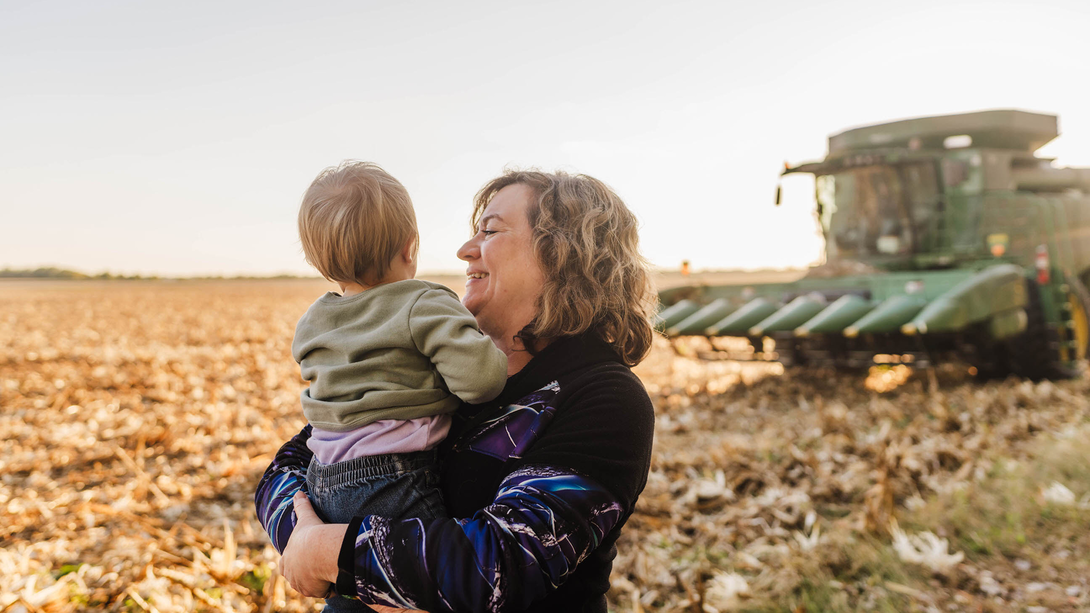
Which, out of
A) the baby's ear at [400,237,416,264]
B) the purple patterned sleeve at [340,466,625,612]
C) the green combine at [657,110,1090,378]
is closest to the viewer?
the purple patterned sleeve at [340,466,625,612]

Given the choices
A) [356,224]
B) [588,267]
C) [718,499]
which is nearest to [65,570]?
[356,224]

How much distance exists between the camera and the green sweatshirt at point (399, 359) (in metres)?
1.62

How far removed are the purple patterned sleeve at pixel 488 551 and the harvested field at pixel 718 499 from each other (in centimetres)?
206

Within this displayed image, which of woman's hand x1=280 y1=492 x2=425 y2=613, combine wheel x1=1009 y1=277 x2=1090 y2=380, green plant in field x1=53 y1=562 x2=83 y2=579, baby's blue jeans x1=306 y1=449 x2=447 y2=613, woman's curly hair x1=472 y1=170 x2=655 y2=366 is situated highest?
woman's curly hair x1=472 y1=170 x2=655 y2=366

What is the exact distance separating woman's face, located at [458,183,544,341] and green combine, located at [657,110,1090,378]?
619 centimetres

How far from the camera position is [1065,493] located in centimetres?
428

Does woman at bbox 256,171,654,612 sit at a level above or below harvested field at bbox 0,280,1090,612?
above

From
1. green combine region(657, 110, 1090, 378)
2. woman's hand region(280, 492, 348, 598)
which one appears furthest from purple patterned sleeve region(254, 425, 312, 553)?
green combine region(657, 110, 1090, 378)

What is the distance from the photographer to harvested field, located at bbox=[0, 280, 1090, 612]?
131 inches

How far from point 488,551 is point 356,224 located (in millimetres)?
866

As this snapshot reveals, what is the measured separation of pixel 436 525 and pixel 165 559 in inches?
107

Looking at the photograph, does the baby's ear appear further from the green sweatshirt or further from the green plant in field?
the green plant in field

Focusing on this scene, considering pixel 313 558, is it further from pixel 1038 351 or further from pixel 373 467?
pixel 1038 351

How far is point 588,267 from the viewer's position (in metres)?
1.80
